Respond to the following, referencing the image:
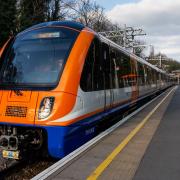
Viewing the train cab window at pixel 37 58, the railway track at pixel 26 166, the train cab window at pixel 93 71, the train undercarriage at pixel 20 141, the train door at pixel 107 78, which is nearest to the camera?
the railway track at pixel 26 166

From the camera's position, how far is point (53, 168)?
6605 mm

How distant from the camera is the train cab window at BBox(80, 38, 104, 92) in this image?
29.2 ft

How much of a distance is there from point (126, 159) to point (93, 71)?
2.75 meters

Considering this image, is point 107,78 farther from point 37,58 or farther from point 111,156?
point 111,156

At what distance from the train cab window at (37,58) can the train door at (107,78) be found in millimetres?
1838

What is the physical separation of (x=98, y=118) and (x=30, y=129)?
233cm

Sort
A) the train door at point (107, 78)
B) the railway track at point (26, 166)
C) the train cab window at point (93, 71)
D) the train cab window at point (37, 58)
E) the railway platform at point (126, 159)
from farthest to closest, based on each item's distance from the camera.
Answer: the train door at point (107, 78), the train cab window at point (93, 71), the train cab window at point (37, 58), the railway track at point (26, 166), the railway platform at point (126, 159)

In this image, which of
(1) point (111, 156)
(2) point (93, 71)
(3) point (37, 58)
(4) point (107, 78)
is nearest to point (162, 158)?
(1) point (111, 156)

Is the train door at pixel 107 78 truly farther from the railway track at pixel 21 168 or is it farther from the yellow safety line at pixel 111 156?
the railway track at pixel 21 168

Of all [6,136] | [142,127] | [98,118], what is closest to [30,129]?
[6,136]

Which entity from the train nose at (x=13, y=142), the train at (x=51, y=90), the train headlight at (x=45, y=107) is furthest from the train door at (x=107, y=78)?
the train nose at (x=13, y=142)

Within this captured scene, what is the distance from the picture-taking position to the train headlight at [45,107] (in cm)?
788

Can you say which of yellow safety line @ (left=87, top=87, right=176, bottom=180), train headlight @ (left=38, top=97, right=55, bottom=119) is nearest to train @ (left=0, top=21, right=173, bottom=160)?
train headlight @ (left=38, top=97, right=55, bottom=119)

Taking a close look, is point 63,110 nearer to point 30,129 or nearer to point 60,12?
point 30,129
